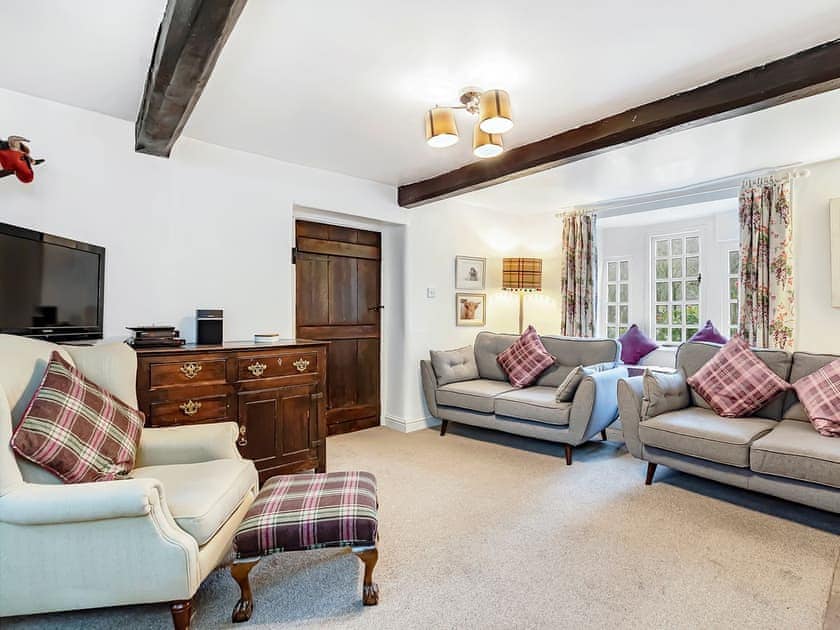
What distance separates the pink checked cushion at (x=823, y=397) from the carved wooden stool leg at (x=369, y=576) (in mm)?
2525

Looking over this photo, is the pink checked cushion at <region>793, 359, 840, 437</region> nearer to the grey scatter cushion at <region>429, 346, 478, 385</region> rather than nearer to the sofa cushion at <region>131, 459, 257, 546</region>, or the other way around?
the grey scatter cushion at <region>429, 346, 478, 385</region>

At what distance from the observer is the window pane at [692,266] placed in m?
4.96

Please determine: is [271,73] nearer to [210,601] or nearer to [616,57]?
[616,57]

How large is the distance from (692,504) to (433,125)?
Result: 2.61 metres

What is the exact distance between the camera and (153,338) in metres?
2.68

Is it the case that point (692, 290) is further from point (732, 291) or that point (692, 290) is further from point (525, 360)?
point (525, 360)

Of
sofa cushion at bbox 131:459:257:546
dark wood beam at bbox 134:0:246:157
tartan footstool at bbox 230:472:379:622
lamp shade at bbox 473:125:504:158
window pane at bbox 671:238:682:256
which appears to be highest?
dark wood beam at bbox 134:0:246:157

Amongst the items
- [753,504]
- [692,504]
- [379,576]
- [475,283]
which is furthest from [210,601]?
[475,283]

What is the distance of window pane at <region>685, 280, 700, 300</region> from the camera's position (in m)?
4.94

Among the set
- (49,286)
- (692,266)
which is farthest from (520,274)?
(49,286)

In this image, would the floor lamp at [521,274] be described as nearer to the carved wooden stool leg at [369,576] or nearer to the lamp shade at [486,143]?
the lamp shade at [486,143]

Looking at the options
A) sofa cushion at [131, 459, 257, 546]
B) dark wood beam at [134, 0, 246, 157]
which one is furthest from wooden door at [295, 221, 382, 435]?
sofa cushion at [131, 459, 257, 546]

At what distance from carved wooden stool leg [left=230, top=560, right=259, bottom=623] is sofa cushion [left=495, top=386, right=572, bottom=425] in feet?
7.96

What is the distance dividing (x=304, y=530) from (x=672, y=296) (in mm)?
4720
